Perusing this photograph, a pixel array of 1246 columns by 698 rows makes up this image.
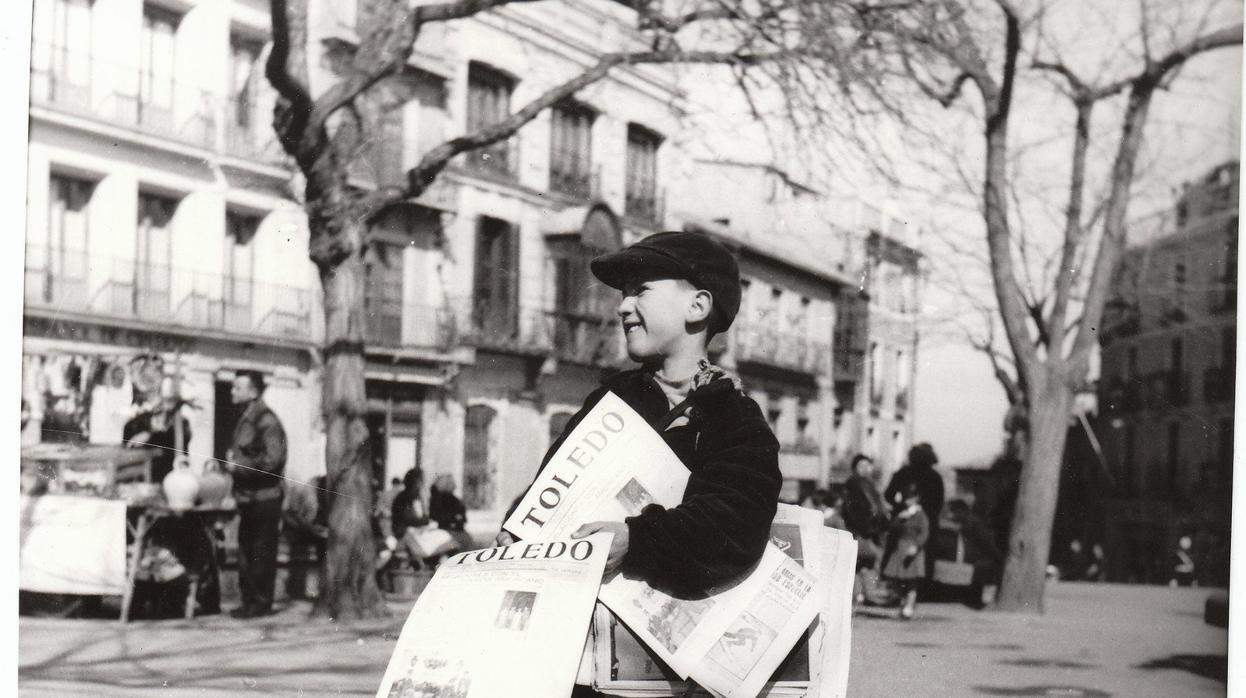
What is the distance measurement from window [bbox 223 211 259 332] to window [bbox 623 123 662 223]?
1.66 m

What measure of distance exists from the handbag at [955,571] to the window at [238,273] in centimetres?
407

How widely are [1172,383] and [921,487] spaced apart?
1252mm

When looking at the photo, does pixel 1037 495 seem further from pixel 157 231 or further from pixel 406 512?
pixel 157 231

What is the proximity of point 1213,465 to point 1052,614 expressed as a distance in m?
2.18

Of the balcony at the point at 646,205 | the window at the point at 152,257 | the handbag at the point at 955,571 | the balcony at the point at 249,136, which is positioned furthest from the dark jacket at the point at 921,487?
the window at the point at 152,257

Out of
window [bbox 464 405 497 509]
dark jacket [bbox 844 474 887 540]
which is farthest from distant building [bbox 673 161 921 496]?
window [bbox 464 405 497 509]

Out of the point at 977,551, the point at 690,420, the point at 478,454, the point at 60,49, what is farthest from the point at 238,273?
the point at 977,551

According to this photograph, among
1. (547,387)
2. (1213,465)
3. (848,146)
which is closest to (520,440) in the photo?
(547,387)

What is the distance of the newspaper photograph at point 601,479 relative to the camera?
235cm

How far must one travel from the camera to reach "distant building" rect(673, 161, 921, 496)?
223 inches

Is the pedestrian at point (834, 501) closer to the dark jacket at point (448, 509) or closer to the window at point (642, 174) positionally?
the window at point (642, 174)

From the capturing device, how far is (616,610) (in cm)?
221

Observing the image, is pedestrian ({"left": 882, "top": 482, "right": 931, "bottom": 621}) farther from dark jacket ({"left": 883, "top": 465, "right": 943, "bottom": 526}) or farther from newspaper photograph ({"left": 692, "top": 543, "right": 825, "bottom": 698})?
newspaper photograph ({"left": 692, "top": 543, "right": 825, "bottom": 698})

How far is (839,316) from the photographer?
5.86m
